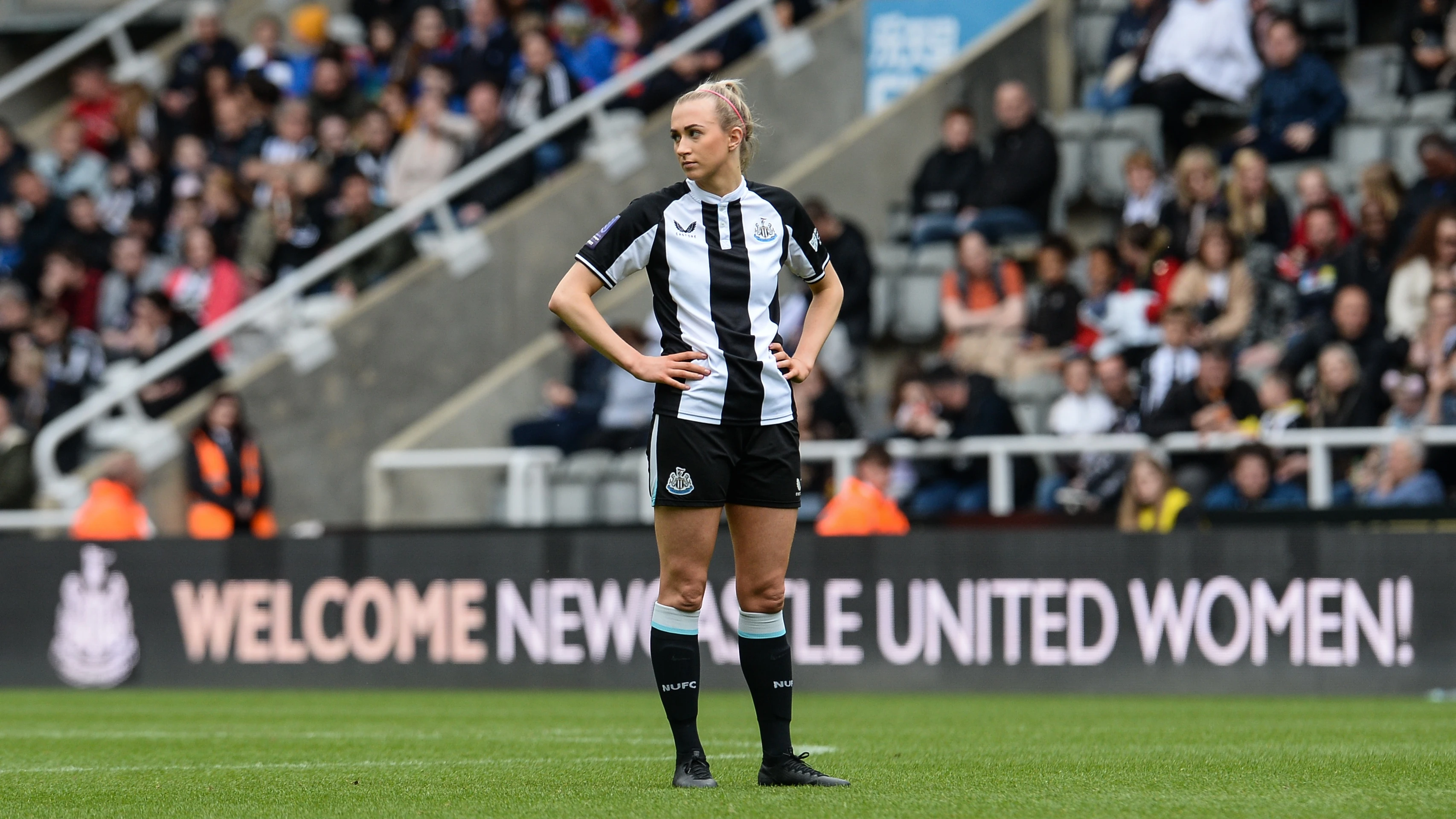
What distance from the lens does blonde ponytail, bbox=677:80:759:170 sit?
6.11 m

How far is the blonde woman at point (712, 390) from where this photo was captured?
6070 millimetres

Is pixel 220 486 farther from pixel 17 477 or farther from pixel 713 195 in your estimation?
pixel 713 195

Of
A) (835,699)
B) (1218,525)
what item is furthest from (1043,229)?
(835,699)

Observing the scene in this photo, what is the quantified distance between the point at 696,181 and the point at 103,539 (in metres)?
8.81

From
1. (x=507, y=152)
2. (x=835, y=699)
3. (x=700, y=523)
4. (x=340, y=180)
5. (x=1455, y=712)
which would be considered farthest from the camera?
(x=340, y=180)

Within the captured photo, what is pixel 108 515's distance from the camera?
47.5ft

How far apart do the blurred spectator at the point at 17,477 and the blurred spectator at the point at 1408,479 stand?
9.42 metres

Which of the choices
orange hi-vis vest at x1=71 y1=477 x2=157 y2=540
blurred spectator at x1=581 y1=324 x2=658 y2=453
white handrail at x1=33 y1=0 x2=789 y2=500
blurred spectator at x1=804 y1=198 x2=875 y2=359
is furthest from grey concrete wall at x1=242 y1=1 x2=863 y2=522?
orange hi-vis vest at x1=71 y1=477 x2=157 y2=540

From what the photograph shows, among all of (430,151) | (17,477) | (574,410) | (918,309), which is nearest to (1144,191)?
(918,309)

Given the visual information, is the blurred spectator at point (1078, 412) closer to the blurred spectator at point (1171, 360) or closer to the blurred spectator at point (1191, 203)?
the blurred spectator at point (1171, 360)

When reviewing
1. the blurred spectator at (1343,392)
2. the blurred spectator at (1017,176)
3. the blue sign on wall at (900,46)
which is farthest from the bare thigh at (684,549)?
the blue sign on wall at (900,46)

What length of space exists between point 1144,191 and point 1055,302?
101 centimetres

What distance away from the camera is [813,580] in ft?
42.2

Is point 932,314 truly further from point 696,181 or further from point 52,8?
point 52,8
